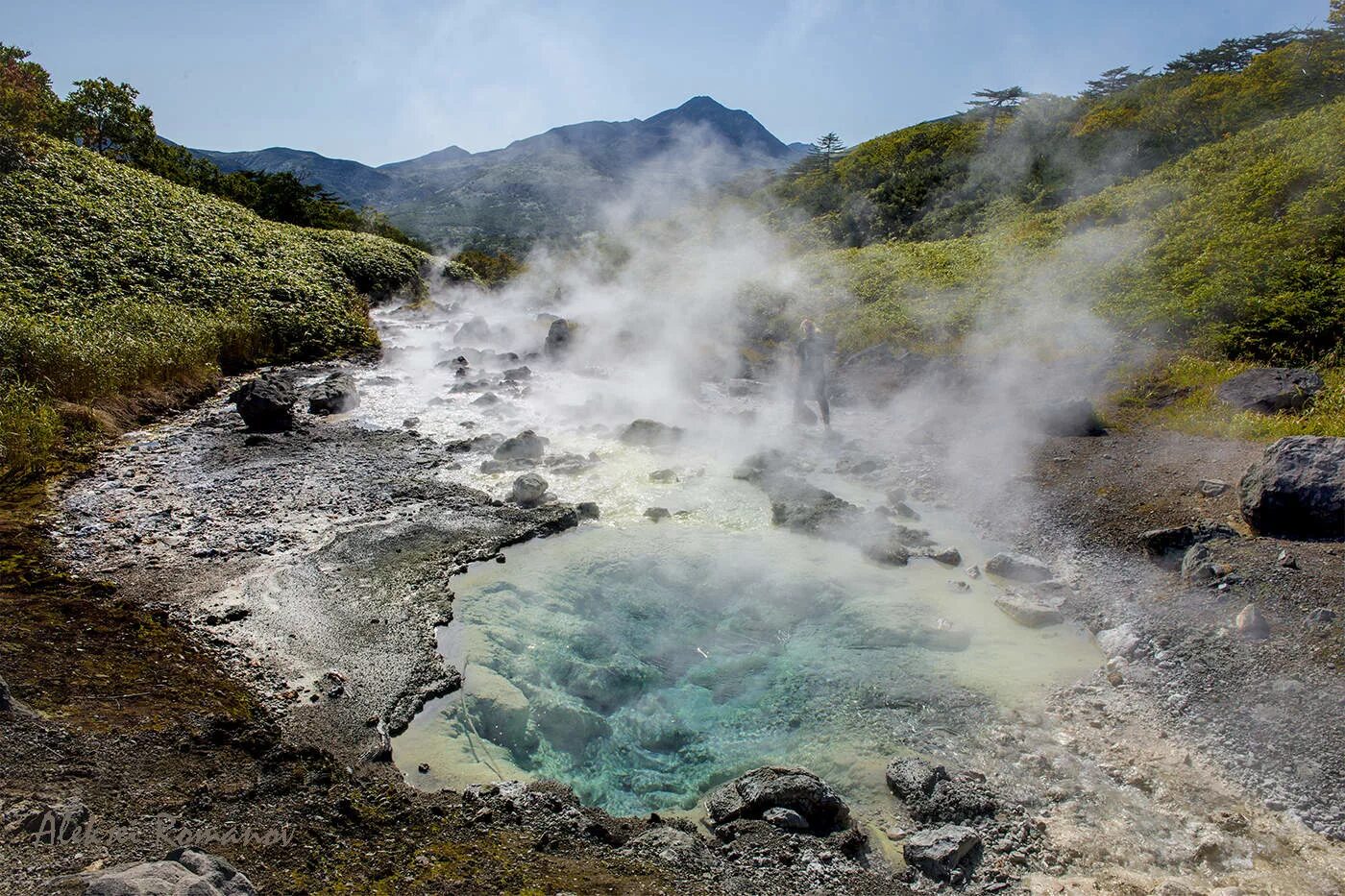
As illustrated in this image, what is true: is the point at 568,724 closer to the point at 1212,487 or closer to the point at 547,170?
the point at 1212,487

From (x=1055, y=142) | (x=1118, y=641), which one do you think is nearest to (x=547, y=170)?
(x=1055, y=142)

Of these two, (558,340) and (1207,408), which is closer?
(1207,408)

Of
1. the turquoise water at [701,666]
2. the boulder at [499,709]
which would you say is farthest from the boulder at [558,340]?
the boulder at [499,709]

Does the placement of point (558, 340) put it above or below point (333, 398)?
above

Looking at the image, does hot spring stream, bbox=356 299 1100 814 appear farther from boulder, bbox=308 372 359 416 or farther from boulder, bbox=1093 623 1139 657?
boulder, bbox=308 372 359 416

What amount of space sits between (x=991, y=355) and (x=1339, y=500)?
7450 mm

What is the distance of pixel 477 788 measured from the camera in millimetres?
4094

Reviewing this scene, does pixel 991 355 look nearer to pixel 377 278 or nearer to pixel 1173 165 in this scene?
pixel 1173 165

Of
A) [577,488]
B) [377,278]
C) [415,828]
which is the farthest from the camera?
[377,278]

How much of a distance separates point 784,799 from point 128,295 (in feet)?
55.9

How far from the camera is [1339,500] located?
6.11m

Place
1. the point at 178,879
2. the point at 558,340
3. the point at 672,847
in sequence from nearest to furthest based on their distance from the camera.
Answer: the point at 178,879 → the point at 672,847 → the point at 558,340

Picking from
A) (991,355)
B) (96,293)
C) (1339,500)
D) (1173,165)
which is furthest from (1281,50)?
(96,293)

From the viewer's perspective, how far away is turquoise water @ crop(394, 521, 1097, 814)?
470cm
